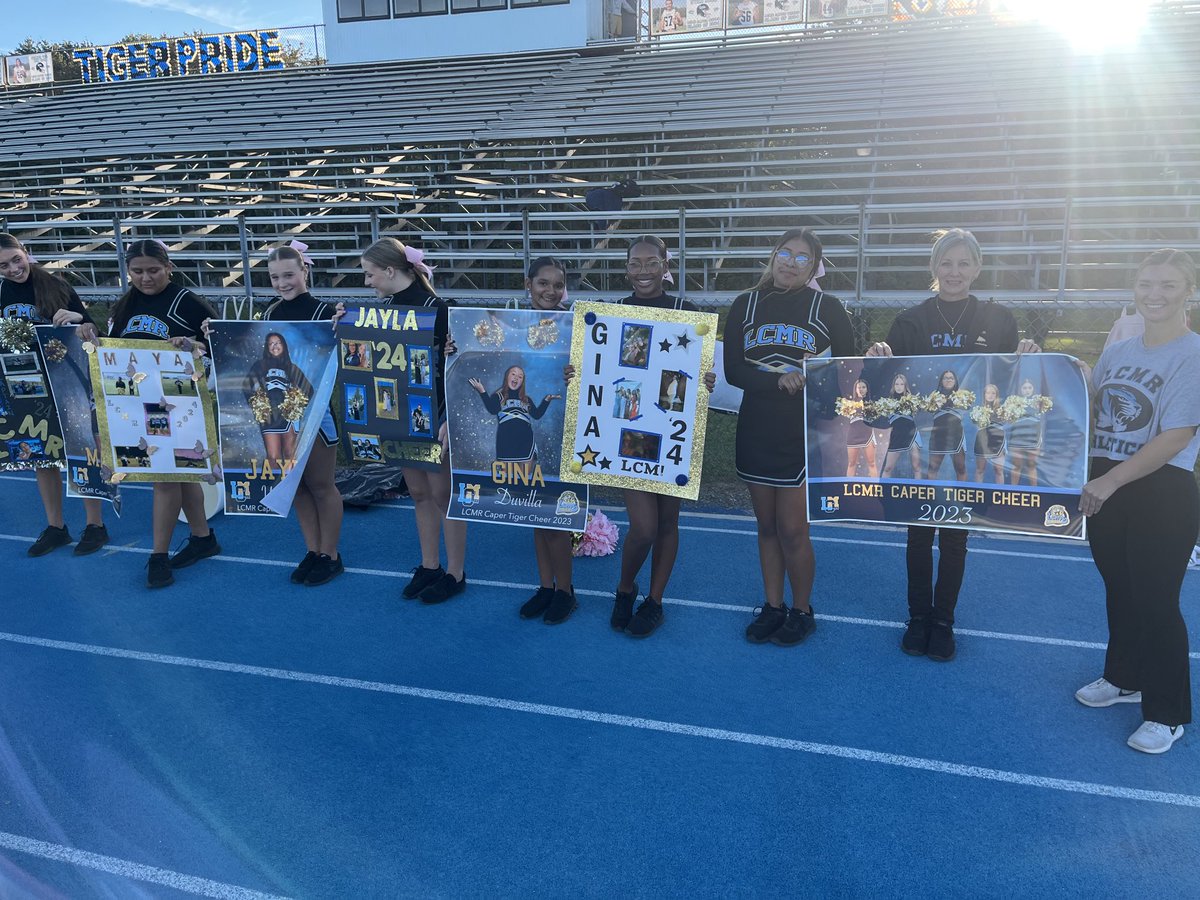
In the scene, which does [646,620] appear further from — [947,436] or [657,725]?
[947,436]

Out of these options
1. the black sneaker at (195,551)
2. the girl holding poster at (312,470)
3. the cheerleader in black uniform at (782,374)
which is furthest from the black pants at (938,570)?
the black sneaker at (195,551)

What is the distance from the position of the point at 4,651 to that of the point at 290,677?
1680 millimetres

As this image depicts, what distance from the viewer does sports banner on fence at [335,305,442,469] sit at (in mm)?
4652

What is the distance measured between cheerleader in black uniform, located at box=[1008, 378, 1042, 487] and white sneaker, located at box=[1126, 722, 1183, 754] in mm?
1083

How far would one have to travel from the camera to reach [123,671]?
14.1ft

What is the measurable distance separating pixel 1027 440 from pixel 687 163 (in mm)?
14286

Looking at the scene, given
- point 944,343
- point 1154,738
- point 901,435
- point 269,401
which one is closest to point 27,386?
point 269,401

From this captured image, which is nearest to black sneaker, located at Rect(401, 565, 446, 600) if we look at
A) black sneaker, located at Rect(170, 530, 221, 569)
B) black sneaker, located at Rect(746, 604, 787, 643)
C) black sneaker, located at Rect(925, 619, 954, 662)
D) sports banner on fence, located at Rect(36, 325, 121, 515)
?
black sneaker, located at Rect(170, 530, 221, 569)

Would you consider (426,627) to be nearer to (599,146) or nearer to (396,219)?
(396,219)

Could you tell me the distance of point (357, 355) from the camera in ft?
15.6

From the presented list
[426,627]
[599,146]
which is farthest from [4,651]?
[599,146]

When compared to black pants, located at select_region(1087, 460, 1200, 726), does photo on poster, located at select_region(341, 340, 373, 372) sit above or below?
above

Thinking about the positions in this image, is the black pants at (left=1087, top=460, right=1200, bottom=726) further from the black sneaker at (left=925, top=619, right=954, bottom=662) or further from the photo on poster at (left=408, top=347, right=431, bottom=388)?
the photo on poster at (left=408, top=347, right=431, bottom=388)

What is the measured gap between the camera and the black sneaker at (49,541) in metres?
5.86
